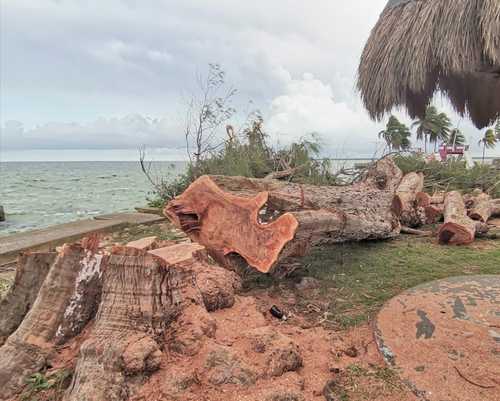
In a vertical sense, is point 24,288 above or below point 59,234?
above

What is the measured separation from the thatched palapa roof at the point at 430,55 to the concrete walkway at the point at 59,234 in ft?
14.8

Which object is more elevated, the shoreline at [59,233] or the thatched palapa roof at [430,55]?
the thatched palapa roof at [430,55]

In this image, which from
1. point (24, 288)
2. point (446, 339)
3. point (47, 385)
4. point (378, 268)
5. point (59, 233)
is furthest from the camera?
point (59, 233)

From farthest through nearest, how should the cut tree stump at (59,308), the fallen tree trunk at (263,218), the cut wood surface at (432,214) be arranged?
1. the cut wood surface at (432,214)
2. the fallen tree trunk at (263,218)
3. the cut tree stump at (59,308)

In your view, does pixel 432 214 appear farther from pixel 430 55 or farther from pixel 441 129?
→ pixel 441 129

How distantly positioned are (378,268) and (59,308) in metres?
2.87

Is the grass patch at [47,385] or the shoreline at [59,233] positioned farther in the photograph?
the shoreline at [59,233]

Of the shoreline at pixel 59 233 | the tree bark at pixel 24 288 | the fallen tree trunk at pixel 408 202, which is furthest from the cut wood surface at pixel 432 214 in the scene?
the tree bark at pixel 24 288

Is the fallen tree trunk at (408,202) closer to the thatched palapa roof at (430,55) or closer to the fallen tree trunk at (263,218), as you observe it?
the fallen tree trunk at (263,218)

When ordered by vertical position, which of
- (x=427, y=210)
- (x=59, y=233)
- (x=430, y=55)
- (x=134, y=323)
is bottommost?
(x=59, y=233)

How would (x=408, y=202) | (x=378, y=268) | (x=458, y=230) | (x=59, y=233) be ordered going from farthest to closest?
(x=59, y=233), (x=408, y=202), (x=458, y=230), (x=378, y=268)

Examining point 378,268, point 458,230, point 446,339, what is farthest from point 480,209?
point 446,339

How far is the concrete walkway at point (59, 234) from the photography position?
180 inches

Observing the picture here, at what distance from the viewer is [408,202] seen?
5441mm
